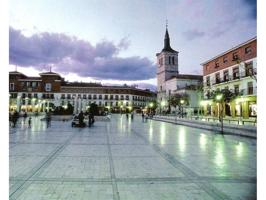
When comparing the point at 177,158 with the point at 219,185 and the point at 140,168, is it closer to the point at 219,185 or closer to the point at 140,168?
the point at 140,168

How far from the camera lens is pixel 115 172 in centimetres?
592

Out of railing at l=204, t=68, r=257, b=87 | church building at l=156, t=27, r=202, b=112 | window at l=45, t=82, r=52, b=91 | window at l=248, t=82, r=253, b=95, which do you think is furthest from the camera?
window at l=45, t=82, r=52, b=91

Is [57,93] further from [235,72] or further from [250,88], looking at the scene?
[250,88]

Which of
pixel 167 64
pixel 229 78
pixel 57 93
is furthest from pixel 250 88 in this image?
pixel 57 93

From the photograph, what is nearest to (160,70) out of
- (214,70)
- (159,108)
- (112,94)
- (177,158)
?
(159,108)

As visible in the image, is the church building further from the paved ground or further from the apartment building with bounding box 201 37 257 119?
the paved ground

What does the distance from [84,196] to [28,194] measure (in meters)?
0.98

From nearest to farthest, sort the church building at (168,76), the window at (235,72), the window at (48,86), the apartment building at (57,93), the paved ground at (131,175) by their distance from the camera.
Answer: the paved ground at (131,175)
the window at (235,72)
the church building at (168,76)
the apartment building at (57,93)
the window at (48,86)

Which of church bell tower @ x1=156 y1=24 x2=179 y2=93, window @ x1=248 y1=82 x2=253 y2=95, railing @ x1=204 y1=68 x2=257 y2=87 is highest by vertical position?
church bell tower @ x1=156 y1=24 x2=179 y2=93

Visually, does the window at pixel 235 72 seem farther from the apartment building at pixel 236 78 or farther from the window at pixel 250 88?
the window at pixel 250 88

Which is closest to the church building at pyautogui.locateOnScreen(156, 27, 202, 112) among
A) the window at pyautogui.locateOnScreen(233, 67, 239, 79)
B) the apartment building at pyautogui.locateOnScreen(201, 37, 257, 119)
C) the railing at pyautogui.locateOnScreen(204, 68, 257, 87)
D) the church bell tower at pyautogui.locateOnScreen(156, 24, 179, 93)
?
the church bell tower at pyautogui.locateOnScreen(156, 24, 179, 93)

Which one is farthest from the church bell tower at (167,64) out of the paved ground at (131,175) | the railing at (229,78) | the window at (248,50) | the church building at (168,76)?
the paved ground at (131,175)

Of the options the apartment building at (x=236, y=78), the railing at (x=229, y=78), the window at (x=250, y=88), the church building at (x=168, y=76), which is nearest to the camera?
the apartment building at (x=236, y=78)

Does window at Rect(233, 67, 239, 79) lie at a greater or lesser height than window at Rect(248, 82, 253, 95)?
greater
